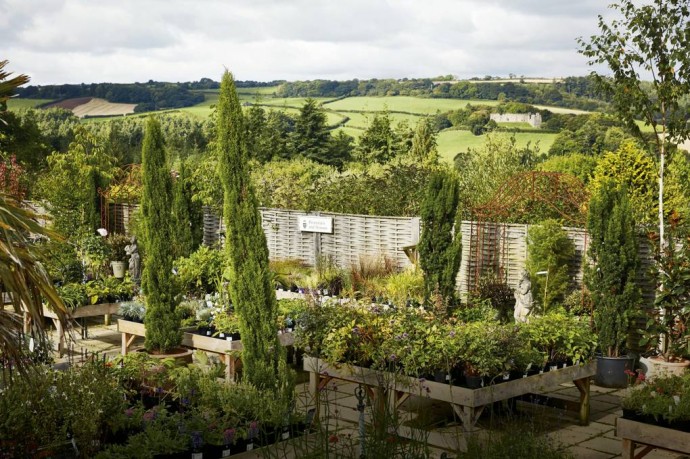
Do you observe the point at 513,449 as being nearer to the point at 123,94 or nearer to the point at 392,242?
the point at 392,242

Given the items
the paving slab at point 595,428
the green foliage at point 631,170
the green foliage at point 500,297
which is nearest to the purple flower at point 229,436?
the paving slab at point 595,428

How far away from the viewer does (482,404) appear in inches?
267

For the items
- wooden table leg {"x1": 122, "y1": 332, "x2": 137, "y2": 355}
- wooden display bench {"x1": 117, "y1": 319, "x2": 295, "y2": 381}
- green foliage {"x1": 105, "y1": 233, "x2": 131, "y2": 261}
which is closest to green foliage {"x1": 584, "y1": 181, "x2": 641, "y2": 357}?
wooden display bench {"x1": 117, "y1": 319, "x2": 295, "y2": 381}

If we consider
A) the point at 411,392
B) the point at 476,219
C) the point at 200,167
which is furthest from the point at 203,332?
the point at 200,167

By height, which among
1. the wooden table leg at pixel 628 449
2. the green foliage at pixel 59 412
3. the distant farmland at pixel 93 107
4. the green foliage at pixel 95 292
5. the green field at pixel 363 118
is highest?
the distant farmland at pixel 93 107

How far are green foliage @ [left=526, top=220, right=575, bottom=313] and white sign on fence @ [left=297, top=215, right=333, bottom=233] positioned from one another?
4378mm

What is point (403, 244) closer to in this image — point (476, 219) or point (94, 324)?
point (476, 219)

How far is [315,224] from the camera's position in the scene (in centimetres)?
1431

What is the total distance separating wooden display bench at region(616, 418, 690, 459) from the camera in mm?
5789

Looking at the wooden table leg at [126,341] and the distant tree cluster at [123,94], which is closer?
the wooden table leg at [126,341]

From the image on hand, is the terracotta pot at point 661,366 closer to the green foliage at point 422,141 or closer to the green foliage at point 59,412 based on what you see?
the green foliage at point 59,412

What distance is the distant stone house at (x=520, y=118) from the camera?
4342 cm

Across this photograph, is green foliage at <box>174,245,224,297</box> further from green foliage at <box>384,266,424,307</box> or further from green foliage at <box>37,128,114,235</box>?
green foliage at <box>37,128,114,235</box>

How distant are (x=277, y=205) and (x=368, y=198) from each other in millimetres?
2408
